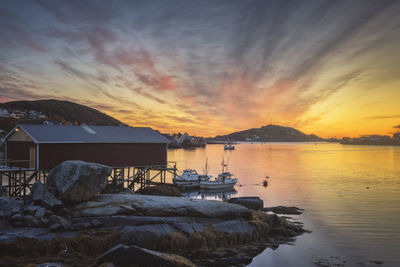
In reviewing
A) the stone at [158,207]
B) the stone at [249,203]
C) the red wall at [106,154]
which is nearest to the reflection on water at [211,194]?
the red wall at [106,154]

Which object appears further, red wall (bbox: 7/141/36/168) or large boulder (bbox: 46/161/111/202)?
red wall (bbox: 7/141/36/168)

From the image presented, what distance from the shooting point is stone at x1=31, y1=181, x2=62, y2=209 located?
603 inches

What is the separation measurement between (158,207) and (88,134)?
16.1 meters

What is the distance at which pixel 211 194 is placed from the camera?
135 feet

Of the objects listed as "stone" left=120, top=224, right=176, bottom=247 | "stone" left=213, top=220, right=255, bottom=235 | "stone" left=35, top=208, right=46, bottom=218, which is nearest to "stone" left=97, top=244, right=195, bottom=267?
"stone" left=120, top=224, right=176, bottom=247

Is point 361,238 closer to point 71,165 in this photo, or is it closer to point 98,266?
point 98,266

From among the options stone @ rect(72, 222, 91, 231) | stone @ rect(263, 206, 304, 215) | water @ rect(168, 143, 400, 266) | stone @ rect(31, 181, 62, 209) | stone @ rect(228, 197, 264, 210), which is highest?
stone @ rect(31, 181, 62, 209)

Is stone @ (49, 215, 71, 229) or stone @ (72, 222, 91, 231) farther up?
stone @ (49, 215, 71, 229)

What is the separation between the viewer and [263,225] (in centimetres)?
1969

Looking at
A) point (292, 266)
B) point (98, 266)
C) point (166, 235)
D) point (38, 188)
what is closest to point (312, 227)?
point (292, 266)

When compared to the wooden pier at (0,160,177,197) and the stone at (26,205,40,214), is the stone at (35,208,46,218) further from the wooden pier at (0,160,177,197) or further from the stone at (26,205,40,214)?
the wooden pier at (0,160,177,197)

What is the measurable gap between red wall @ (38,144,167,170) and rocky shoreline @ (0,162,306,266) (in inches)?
420

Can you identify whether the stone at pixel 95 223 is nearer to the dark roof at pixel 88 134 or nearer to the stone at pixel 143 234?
the stone at pixel 143 234

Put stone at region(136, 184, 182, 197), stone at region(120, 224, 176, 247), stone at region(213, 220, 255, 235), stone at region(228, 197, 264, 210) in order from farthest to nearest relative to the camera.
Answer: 1. stone at region(136, 184, 182, 197)
2. stone at region(228, 197, 264, 210)
3. stone at region(213, 220, 255, 235)
4. stone at region(120, 224, 176, 247)
